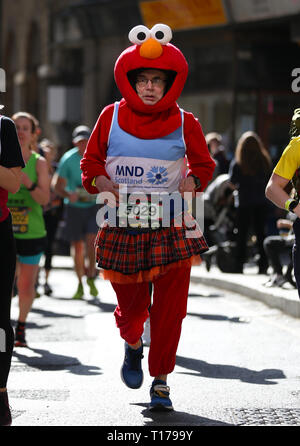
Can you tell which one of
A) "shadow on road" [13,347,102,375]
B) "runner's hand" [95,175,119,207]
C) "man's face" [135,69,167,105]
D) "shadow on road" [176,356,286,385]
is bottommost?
"shadow on road" [13,347,102,375]

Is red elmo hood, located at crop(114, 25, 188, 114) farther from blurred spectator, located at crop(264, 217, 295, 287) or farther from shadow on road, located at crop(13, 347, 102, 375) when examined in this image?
blurred spectator, located at crop(264, 217, 295, 287)

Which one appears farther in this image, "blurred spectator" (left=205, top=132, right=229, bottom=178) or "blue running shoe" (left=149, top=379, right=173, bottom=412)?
"blurred spectator" (left=205, top=132, right=229, bottom=178)

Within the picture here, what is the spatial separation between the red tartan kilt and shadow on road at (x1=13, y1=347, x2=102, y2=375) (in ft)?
5.16

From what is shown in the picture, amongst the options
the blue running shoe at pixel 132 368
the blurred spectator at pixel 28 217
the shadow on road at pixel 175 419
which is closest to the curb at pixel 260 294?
the blurred spectator at pixel 28 217

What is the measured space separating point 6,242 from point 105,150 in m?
0.88

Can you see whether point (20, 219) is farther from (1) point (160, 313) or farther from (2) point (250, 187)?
(2) point (250, 187)

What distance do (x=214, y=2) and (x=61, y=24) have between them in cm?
726

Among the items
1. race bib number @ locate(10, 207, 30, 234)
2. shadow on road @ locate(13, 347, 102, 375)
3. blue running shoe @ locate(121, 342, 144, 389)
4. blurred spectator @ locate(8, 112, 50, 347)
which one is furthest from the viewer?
race bib number @ locate(10, 207, 30, 234)

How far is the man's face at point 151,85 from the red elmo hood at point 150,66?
0.03 meters

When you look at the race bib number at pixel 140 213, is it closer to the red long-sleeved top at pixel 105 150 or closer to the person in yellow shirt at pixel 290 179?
the red long-sleeved top at pixel 105 150

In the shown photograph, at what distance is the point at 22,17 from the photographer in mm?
32719

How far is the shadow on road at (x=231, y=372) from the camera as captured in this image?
742cm

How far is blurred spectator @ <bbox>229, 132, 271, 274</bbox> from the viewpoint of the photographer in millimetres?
14406

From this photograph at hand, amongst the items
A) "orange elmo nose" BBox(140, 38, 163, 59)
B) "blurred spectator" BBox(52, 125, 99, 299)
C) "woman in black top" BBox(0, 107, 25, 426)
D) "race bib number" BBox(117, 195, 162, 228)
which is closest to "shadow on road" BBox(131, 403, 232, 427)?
"woman in black top" BBox(0, 107, 25, 426)
